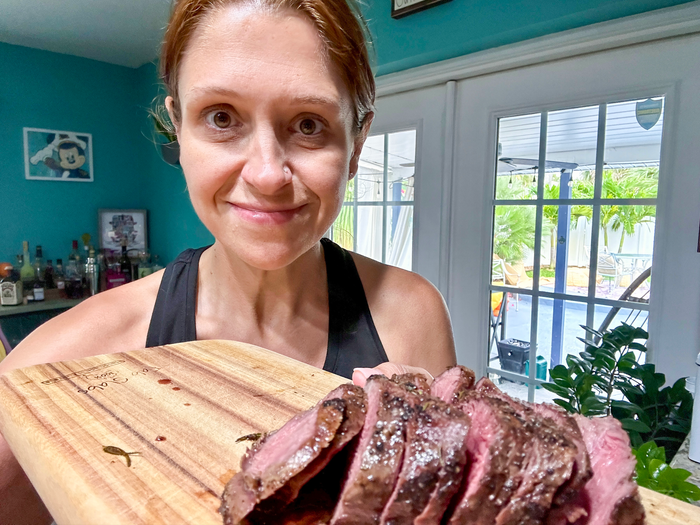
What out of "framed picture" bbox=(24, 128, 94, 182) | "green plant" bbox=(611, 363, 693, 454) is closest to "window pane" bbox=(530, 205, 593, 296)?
"green plant" bbox=(611, 363, 693, 454)

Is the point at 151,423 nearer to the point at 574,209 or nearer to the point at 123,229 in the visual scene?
the point at 574,209

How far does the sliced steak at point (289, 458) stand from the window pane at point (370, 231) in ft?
6.47

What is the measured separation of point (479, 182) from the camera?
2.06 m

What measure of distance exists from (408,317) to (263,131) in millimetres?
716

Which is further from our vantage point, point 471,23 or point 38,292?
point 38,292

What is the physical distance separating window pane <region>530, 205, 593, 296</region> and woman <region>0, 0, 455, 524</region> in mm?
958

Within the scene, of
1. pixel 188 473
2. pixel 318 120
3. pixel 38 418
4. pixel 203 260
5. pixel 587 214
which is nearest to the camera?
pixel 188 473

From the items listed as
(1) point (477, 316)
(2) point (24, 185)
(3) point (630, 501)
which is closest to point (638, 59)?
(1) point (477, 316)

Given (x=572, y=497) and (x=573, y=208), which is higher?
(x=573, y=208)

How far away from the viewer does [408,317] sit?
1.34m

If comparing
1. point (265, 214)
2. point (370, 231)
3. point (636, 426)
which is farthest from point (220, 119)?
point (370, 231)

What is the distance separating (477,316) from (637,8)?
1.34 metres

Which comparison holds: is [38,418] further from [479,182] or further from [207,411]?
[479,182]

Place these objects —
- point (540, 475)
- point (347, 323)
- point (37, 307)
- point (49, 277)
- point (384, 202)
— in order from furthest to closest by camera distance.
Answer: point (49, 277), point (37, 307), point (384, 202), point (347, 323), point (540, 475)
